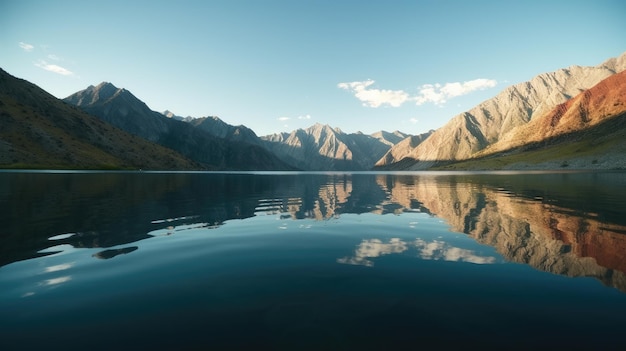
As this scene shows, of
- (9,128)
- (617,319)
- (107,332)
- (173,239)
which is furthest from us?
(9,128)

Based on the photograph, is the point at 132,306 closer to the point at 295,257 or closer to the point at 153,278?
the point at 153,278

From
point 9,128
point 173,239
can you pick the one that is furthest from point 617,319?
point 9,128

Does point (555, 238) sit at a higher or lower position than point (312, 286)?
lower

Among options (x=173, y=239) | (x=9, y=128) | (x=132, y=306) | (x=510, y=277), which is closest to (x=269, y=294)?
(x=132, y=306)

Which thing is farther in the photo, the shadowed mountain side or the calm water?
the shadowed mountain side

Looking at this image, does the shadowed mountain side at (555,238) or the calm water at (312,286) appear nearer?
the calm water at (312,286)

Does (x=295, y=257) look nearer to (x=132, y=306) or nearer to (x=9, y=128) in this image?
(x=132, y=306)

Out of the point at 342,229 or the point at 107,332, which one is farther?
the point at 342,229

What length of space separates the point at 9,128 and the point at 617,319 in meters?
273

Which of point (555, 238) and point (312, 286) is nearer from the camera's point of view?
point (312, 286)

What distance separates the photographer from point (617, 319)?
783 centimetres

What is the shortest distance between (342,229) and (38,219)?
22662 mm

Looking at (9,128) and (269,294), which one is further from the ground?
(9,128)

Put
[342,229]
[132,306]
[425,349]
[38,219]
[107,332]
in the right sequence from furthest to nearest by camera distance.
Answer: [38,219]
[342,229]
[132,306]
[107,332]
[425,349]
